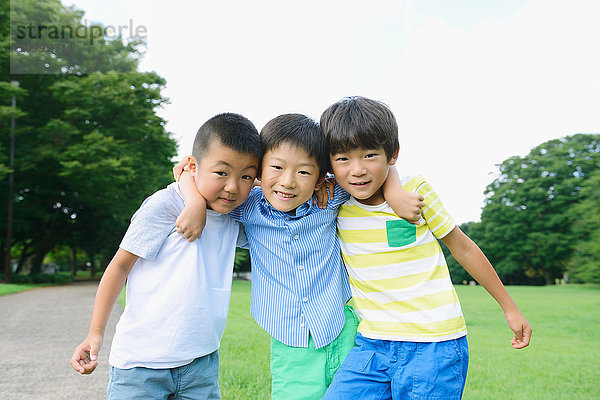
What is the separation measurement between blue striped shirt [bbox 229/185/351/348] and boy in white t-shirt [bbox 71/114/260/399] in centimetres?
16

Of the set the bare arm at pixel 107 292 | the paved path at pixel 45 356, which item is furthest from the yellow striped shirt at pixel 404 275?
the paved path at pixel 45 356

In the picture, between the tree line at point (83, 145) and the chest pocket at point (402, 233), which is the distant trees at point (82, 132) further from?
the chest pocket at point (402, 233)

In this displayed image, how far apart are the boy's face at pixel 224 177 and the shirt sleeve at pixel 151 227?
155mm

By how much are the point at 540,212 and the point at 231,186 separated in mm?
38661

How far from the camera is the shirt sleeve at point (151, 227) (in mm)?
1989

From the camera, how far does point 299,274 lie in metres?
2.11

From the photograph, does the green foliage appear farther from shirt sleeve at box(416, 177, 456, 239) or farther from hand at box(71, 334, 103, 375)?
shirt sleeve at box(416, 177, 456, 239)

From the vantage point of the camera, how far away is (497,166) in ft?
135

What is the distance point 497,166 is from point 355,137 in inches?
1655

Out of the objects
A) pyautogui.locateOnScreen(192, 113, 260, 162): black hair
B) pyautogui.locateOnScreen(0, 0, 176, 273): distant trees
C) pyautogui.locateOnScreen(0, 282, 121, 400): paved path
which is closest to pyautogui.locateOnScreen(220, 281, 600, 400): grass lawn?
pyautogui.locateOnScreen(0, 282, 121, 400): paved path

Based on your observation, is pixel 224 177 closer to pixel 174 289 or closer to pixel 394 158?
pixel 174 289

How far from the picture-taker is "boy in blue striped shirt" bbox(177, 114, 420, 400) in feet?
6.84

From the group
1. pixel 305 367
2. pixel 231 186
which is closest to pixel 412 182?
pixel 231 186

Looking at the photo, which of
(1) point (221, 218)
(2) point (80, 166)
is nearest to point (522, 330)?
(1) point (221, 218)
